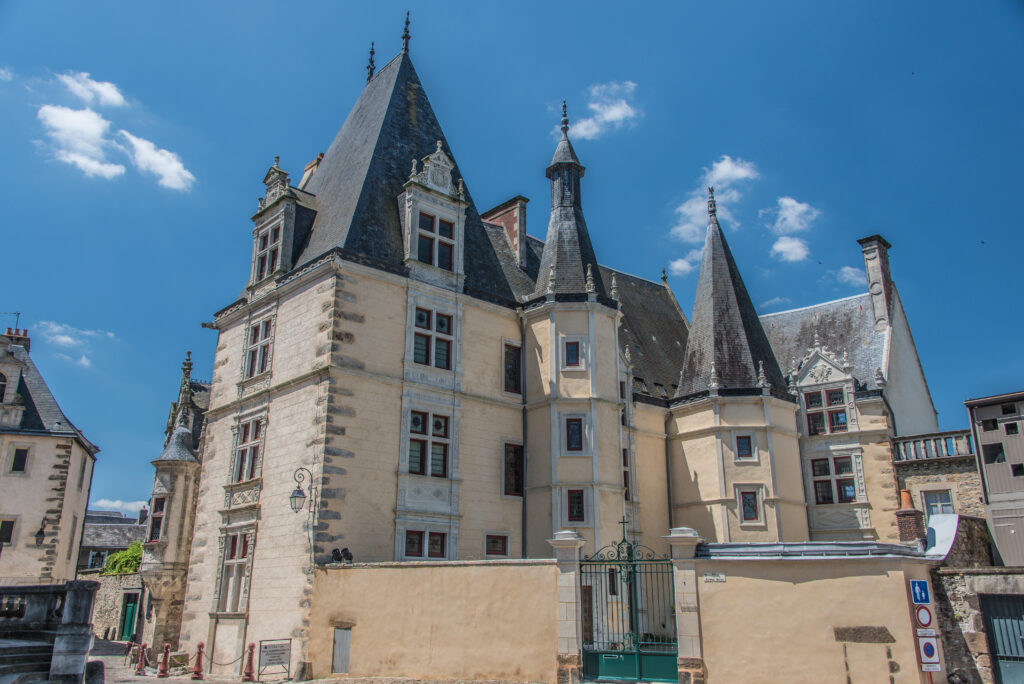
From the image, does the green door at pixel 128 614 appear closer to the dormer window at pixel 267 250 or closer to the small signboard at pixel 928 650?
the dormer window at pixel 267 250

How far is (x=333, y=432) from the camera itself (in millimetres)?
18000

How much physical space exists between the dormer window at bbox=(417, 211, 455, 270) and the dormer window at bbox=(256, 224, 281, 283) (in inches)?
158

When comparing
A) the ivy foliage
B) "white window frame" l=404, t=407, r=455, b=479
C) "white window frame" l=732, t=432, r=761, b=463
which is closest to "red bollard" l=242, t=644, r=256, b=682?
"white window frame" l=404, t=407, r=455, b=479

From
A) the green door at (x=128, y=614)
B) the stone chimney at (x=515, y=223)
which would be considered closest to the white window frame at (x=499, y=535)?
the stone chimney at (x=515, y=223)

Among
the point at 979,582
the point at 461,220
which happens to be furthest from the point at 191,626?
the point at 979,582

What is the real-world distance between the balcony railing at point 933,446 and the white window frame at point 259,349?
19746 millimetres

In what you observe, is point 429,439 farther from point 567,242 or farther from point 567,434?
point 567,242

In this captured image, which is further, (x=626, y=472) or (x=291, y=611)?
(x=626, y=472)

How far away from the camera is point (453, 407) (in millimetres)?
20609

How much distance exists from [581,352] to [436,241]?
5056mm

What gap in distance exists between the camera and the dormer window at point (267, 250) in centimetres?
2223

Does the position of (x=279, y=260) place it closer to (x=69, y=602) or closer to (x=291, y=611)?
(x=291, y=611)

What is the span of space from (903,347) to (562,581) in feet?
70.7

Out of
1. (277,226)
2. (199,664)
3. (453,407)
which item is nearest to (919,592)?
(453,407)
